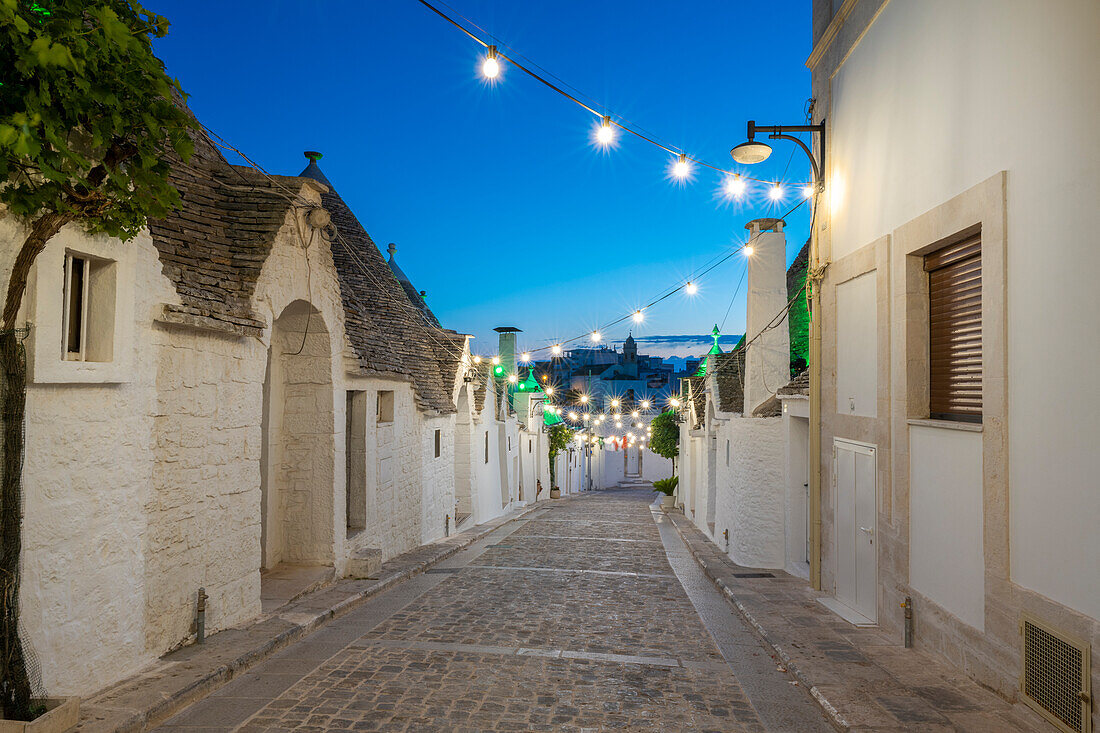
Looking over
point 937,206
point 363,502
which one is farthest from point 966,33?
point 363,502

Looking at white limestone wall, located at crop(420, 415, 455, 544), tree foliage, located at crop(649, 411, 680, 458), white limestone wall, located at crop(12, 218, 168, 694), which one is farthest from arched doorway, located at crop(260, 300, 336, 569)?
tree foliage, located at crop(649, 411, 680, 458)

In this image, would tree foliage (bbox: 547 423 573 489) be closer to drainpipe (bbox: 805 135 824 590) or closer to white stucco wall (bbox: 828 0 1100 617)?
drainpipe (bbox: 805 135 824 590)

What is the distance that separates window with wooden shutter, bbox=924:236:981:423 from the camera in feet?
20.7

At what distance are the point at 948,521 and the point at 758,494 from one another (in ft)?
22.8

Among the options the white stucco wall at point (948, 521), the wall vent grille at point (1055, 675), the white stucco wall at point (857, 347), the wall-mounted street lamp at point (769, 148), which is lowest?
the wall vent grille at point (1055, 675)

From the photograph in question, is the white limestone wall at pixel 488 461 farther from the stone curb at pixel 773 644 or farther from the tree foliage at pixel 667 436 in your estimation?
the tree foliage at pixel 667 436

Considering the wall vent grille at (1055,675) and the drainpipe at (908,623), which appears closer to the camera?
the wall vent grille at (1055,675)

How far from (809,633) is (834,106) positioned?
21.0 ft

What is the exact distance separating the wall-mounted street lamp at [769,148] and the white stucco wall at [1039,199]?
204 centimetres

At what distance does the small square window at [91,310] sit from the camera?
5.64 m

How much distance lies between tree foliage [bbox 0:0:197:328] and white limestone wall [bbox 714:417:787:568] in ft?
34.3

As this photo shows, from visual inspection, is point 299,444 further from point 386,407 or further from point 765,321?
point 765,321

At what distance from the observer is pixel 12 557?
15.3 feet

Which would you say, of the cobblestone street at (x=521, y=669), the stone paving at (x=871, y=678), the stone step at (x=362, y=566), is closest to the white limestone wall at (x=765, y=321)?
the cobblestone street at (x=521, y=669)
